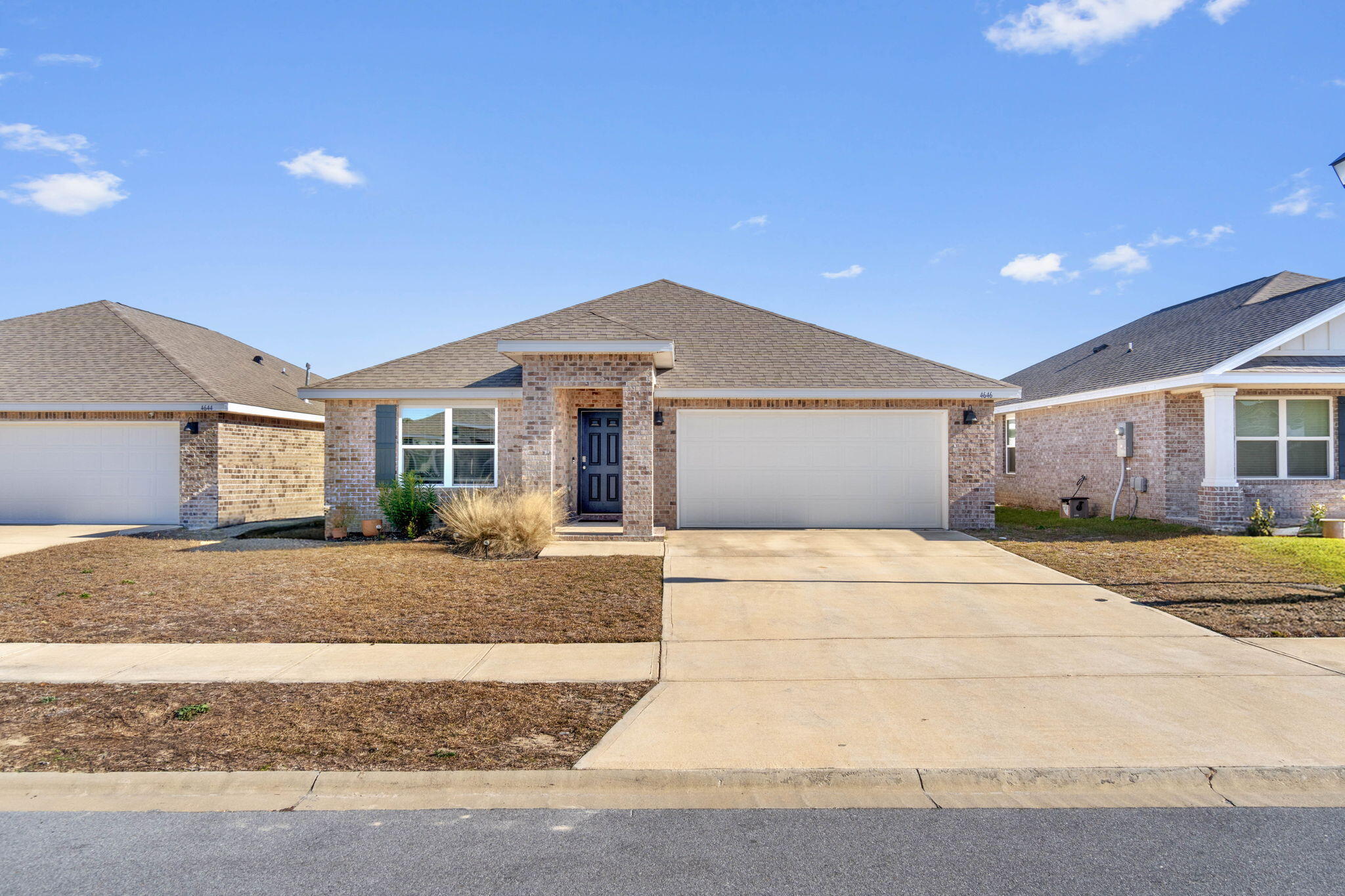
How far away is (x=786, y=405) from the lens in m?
15.6

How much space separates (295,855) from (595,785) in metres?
1.55

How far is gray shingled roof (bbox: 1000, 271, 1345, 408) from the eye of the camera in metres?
15.1

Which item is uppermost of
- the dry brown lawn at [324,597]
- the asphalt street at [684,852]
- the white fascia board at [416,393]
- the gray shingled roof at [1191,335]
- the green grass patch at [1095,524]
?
the gray shingled roof at [1191,335]

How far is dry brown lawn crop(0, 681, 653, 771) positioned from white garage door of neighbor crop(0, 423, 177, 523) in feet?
38.7

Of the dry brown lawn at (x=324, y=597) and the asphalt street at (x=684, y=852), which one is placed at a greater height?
the dry brown lawn at (x=324, y=597)

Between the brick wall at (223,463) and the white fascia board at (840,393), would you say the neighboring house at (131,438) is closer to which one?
A: the brick wall at (223,463)

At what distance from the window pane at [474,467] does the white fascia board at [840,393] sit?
3613 mm

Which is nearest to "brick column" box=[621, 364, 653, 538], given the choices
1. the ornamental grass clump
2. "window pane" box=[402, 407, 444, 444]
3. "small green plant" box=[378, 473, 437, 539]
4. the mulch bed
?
the ornamental grass clump

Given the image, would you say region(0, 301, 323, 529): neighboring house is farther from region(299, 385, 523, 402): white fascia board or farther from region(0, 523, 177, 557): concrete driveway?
region(299, 385, 523, 402): white fascia board

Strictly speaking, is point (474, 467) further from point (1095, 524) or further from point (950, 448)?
point (1095, 524)

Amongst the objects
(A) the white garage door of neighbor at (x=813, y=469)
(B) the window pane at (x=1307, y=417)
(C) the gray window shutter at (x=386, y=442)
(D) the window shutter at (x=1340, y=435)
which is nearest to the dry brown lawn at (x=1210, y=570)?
(A) the white garage door of neighbor at (x=813, y=469)

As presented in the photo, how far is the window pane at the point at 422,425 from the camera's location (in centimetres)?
1562

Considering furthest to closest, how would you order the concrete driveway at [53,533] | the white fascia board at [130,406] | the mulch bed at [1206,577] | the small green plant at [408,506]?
the white fascia board at [130,406] < the small green plant at [408,506] < the concrete driveway at [53,533] < the mulch bed at [1206,577]

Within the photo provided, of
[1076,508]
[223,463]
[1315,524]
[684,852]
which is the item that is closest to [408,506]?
[223,463]
